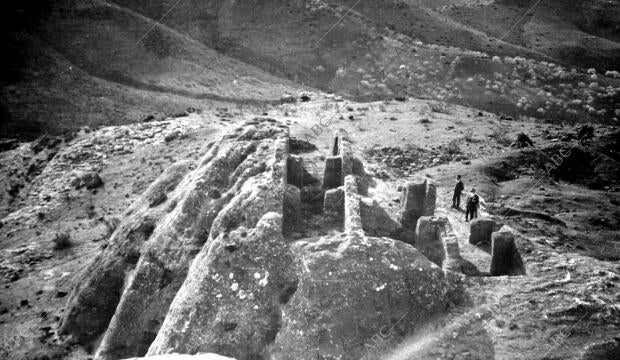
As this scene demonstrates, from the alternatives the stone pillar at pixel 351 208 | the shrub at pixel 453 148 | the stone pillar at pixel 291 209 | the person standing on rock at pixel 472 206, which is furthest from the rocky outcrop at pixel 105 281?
the shrub at pixel 453 148

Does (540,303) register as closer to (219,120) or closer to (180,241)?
(180,241)

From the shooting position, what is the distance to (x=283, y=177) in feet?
39.0

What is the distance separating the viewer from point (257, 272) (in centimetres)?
908

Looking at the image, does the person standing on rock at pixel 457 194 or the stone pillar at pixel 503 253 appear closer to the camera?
the stone pillar at pixel 503 253

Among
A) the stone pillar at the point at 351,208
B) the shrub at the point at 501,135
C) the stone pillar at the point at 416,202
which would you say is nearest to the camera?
the stone pillar at the point at 351,208

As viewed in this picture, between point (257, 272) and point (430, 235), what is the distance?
16.8 feet

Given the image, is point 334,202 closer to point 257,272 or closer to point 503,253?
point 257,272

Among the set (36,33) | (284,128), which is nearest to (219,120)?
(284,128)

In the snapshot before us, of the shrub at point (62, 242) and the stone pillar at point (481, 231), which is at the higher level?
the stone pillar at point (481, 231)

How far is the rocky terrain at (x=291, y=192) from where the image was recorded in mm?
8609

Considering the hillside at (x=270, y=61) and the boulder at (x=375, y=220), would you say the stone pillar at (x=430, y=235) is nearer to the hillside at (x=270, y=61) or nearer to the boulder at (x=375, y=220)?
the boulder at (x=375, y=220)

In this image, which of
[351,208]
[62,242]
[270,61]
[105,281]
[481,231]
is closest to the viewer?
[351,208]

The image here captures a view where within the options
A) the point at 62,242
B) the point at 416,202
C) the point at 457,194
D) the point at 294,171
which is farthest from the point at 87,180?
the point at 457,194

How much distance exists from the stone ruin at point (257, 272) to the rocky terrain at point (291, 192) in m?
0.05
